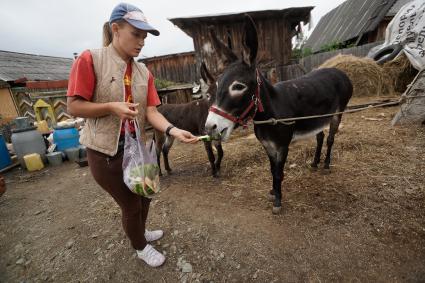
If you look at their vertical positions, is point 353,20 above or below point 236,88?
above

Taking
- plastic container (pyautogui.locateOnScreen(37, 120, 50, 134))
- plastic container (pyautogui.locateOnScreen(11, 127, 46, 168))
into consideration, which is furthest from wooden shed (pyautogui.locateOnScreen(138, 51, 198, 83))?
plastic container (pyautogui.locateOnScreen(11, 127, 46, 168))

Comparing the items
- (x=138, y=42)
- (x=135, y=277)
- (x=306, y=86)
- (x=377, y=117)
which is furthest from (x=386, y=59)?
(x=135, y=277)

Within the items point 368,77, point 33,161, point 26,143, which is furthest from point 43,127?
point 368,77

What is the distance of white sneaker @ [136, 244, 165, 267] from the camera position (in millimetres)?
2387

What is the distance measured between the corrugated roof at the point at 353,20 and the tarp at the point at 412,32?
23.9 ft

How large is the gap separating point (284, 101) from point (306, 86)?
666 millimetres

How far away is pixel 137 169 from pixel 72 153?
6127 mm

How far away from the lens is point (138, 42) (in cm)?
175

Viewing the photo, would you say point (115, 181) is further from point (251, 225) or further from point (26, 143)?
point (26, 143)

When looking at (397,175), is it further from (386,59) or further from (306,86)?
(386,59)

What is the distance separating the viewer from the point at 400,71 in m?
8.41

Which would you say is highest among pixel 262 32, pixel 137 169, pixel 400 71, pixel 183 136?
pixel 262 32

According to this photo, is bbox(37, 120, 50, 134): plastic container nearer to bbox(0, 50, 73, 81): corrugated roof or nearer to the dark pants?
bbox(0, 50, 73, 81): corrugated roof

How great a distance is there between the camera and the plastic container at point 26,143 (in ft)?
20.2
